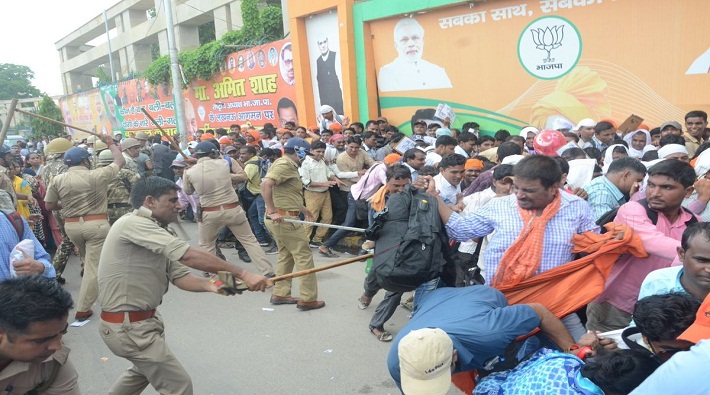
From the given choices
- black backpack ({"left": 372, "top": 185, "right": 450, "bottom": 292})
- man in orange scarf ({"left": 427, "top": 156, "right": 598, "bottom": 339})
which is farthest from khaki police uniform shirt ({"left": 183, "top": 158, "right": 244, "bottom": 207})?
man in orange scarf ({"left": 427, "top": 156, "right": 598, "bottom": 339})

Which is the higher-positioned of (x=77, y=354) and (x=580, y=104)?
(x=580, y=104)

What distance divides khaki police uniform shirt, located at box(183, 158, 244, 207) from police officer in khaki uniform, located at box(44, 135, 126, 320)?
847mm

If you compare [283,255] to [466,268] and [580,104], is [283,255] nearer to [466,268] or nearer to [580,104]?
[466,268]

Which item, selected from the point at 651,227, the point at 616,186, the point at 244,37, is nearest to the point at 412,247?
the point at 651,227

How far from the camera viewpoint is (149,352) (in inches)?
124

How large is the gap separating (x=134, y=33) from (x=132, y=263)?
1178 inches

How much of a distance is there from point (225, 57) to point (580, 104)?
1176 centimetres

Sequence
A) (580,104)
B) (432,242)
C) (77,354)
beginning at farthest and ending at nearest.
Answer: (580,104) < (77,354) < (432,242)

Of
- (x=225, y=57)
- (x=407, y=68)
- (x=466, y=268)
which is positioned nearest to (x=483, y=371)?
(x=466, y=268)

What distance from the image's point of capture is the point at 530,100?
30.7ft

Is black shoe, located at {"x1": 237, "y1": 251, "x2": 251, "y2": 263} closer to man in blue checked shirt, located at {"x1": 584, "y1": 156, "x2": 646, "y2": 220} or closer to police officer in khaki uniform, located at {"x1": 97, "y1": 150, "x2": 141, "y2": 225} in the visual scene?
police officer in khaki uniform, located at {"x1": 97, "y1": 150, "x2": 141, "y2": 225}

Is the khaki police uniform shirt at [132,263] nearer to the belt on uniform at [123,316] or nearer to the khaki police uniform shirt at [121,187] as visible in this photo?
the belt on uniform at [123,316]

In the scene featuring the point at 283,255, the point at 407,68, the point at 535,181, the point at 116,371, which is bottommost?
the point at 116,371

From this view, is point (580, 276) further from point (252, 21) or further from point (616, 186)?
point (252, 21)
